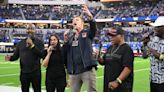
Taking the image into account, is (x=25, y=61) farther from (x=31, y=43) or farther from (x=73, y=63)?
(x=73, y=63)

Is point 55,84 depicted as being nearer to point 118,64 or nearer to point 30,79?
point 30,79

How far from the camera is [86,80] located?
743 centimetres

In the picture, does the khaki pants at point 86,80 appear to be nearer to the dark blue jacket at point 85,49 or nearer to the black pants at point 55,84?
the dark blue jacket at point 85,49

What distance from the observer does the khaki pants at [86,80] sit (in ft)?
24.3

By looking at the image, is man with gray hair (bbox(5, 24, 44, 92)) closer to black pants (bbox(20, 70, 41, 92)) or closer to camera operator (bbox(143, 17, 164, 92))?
black pants (bbox(20, 70, 41, 92))

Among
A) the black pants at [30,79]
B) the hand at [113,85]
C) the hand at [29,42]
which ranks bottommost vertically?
the black pants at [30,79]

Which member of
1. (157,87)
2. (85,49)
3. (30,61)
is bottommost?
(30,61)

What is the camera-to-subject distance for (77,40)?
24.8ft

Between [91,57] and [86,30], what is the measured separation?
0.51 meters

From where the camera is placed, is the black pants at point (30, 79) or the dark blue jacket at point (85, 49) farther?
the black pants at point (30, 79)

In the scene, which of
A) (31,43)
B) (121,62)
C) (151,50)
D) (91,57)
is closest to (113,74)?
(121,62)

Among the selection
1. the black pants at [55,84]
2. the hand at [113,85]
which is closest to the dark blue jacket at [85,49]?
the black pants at [55,84]

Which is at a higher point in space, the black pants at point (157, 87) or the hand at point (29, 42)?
the hand at point (29, 42)

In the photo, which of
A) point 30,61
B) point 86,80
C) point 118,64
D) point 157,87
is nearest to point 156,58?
point 157,87
